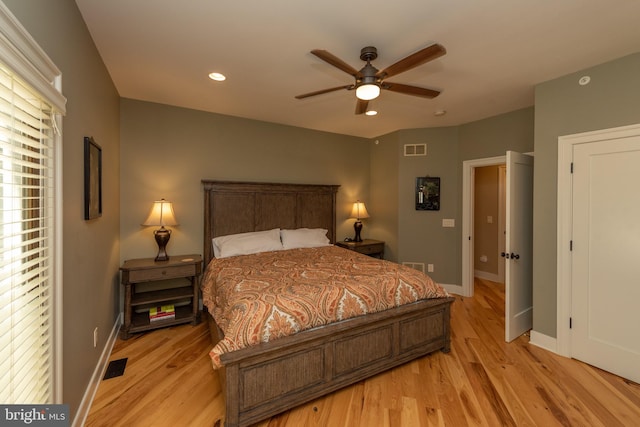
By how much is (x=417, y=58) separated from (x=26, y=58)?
6.15 ft

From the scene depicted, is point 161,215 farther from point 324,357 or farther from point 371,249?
point 371,249

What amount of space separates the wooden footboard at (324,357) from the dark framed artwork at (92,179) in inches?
55.1

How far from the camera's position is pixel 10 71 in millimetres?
922

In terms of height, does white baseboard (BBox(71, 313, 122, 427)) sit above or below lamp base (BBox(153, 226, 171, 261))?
below

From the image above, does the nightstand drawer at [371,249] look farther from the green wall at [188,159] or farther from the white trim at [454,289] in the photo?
the green wall at [188,159]

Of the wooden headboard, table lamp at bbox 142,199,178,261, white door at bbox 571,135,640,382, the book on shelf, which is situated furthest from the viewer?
the wooden headboard

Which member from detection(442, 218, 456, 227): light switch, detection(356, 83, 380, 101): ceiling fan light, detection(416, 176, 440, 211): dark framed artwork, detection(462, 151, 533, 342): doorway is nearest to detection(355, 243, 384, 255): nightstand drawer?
detection(416, 176, 440, 211): dark framed artwork

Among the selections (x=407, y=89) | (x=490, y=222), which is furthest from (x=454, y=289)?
(x=407, y=89)

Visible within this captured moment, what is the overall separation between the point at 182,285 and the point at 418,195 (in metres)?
3.60

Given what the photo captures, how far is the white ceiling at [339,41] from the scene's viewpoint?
1692 mm

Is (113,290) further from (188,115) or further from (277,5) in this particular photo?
(277,5)

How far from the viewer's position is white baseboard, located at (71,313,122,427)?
1686 millimetres

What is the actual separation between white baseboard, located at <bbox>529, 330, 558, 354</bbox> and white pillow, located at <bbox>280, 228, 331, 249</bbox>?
98.4 inches

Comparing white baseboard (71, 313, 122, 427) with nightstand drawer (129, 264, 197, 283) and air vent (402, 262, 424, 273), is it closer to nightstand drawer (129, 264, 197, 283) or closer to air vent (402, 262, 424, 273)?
nightstand drawer (129, 264, 197, 283)
